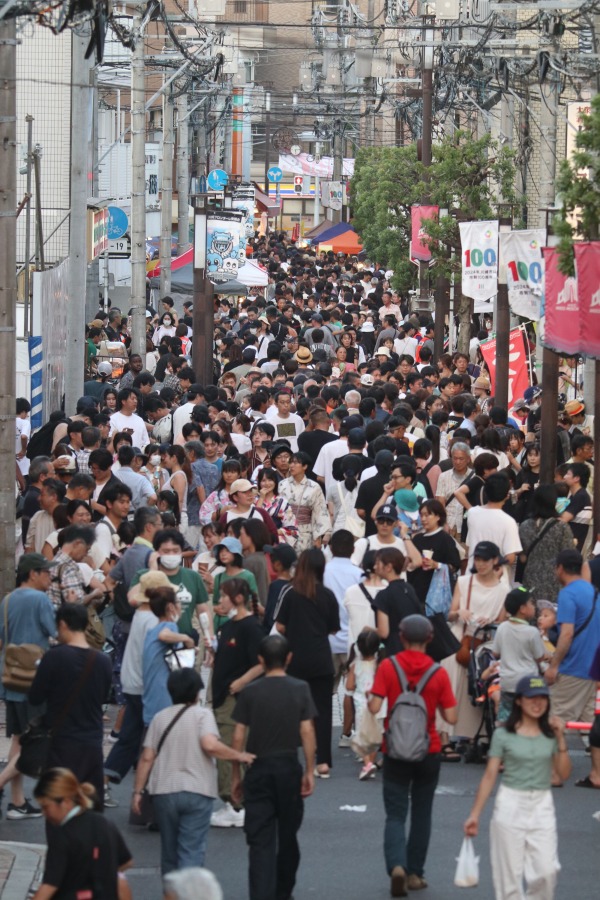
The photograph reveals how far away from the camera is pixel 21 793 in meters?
9.80

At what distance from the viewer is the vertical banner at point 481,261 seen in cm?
2170

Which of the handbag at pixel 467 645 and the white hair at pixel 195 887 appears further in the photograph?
the handbag at pixel 467 645

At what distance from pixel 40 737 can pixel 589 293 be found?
635 cm

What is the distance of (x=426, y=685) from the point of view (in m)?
8.44

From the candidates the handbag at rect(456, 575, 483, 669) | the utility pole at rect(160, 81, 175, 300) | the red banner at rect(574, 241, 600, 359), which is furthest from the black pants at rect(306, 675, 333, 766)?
the utility pole at rect(160, 81, 175, 300)

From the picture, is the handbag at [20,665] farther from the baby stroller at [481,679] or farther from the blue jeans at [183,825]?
the baby stroller at [481,679]

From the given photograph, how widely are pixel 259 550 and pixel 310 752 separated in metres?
3.30

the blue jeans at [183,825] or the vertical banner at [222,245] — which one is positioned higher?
the vertical banner at [222,245]

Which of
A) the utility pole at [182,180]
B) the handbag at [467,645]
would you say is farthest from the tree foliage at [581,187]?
the utility pole at [182,180]

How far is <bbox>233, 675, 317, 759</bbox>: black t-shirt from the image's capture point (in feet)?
26.1

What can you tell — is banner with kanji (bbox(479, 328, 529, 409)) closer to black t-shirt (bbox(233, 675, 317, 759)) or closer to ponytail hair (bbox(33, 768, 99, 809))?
black t-shirt (bbox(233, 675, 317, 759))

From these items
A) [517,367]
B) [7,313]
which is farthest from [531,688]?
[517,367]

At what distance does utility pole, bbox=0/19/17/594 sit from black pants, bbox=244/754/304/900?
4461 mm

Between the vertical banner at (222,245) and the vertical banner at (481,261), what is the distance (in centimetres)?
365
